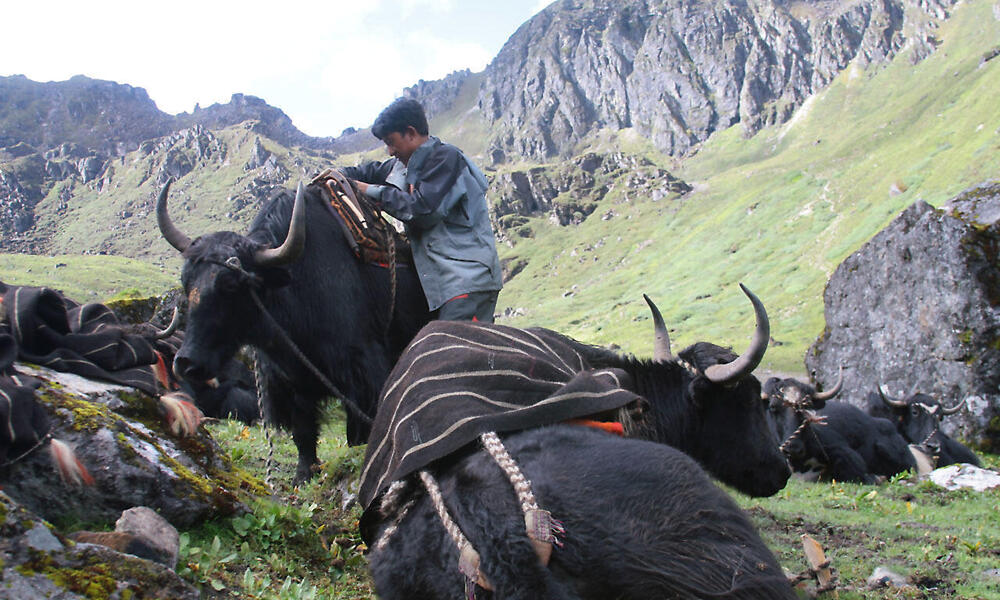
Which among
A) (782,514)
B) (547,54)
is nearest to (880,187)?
(782,514)

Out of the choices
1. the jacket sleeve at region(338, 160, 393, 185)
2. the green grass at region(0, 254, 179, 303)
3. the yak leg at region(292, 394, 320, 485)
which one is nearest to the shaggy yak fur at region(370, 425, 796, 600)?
the yak leg at region(292, 394, 320, 485)

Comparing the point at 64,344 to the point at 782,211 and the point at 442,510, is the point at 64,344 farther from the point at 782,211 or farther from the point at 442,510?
the point at 782,211

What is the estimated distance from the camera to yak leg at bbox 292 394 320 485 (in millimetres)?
5461

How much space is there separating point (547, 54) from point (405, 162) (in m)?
198

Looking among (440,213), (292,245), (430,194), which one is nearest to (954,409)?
(440,213)

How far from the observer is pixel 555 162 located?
162250mm

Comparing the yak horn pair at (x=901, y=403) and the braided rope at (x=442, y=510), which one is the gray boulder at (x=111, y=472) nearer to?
the braided rope at (x=442, y=510)

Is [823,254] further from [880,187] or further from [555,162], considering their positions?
[555,162]

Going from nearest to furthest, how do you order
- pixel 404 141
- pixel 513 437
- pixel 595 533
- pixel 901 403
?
pixel 595 533, pixel 513 437, pixel 404 141, pixel 901 403

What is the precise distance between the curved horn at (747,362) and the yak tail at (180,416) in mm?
3045

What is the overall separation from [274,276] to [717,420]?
3.35 metres

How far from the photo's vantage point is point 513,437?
2135 mm

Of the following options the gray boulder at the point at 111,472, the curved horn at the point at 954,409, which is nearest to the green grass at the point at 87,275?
the curved horn at the point at 954,409

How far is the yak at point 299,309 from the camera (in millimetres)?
4816
